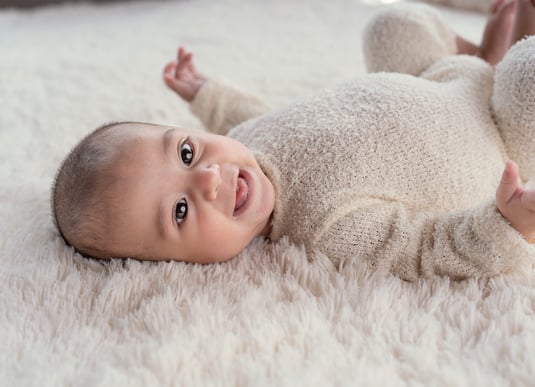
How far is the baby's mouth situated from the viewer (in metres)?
0.93

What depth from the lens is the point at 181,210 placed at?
90cm

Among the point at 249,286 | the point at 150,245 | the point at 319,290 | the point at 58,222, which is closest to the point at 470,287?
the point at 319,290

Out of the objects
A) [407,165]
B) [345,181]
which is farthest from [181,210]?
[407,165]

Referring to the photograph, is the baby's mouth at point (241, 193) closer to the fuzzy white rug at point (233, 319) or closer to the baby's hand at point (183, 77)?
the fuzzy white rug at point (233, 319)

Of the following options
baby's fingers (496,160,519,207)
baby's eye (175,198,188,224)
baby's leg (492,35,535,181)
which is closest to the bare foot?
baby's leg (492,35,535,181)

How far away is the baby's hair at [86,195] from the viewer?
2.83 ft

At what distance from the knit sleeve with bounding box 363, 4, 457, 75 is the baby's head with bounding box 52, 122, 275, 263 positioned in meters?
0.48

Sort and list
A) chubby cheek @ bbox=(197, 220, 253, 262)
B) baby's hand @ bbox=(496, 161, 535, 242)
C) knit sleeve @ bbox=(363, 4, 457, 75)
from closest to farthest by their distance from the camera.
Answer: baby's hand @ bbox=(496, 161, 535, 242) < chubby cheek @ bbox=(197, 220, 253, 262) < knit sleeve @ bbox=(363, 4, 457, 75)

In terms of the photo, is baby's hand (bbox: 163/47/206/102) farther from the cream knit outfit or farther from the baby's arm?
the cream knit outfit

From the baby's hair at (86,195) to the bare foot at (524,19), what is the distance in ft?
2.67

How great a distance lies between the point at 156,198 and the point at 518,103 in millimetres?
630

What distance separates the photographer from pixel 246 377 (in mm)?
665

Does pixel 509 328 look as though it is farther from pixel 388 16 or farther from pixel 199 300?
pixel 388 16

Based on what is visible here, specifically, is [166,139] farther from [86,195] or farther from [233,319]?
[233,319]
